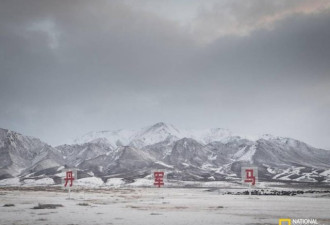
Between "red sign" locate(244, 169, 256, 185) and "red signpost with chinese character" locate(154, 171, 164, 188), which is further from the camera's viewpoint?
"red sign" locate(244, 169, 256, 185)

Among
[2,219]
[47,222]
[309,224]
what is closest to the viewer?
[309,224]

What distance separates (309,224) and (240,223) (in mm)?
5215

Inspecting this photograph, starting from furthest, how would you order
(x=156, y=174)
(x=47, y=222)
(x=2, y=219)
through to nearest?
(x=156, y=174)
(x=2, y=219)
(x=47, y=222)

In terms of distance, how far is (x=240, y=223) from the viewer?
92.9 feet

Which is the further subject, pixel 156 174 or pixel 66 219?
pixel 156 174

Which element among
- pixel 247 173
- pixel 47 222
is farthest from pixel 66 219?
pixel 247 173

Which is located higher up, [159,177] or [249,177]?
[159,177]

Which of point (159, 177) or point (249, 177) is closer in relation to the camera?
point (159, 177)

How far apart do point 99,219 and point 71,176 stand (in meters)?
41.6

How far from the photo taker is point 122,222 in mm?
28766

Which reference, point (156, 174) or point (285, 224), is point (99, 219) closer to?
point (285, 224)

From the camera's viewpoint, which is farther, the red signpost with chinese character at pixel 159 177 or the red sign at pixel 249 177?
the red sign at pixel 249 177

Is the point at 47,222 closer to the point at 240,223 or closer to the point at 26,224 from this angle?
the point at 26,224

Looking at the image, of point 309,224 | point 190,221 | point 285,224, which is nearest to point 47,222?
point 190,221
